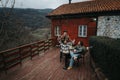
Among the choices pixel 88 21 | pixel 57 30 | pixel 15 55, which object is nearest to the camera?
pixel 15 55

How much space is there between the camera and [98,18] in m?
11.0

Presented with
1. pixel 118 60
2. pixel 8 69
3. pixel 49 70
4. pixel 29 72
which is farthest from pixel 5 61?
A: pixel 118 60

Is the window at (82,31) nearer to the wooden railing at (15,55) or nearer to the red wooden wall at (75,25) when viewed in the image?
the red wooden wall at (75,25)

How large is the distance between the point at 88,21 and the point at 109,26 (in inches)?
82.9

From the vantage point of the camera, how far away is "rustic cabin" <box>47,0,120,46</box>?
10.3 meters

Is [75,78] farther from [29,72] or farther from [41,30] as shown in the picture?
[41,30]

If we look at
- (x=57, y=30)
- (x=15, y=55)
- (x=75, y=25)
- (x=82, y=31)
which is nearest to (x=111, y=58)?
(x=15, y=55)

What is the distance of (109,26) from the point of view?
1043 centimetres

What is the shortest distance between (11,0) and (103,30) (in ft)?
27.3

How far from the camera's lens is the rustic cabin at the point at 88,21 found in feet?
33.8

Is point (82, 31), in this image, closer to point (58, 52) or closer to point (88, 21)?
point (88, 21)

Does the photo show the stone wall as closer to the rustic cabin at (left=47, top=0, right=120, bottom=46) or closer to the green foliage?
the rustic cabin at (left=47, top=0, right=120, bottom=46)

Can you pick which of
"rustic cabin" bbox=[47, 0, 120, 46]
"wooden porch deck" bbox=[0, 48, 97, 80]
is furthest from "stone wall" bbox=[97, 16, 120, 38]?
"wooden porch deck" bbox=[0, 48, 97, 80]

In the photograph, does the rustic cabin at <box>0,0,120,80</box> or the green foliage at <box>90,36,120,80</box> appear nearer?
the green foliage at <box>90,36,120,80</box>
